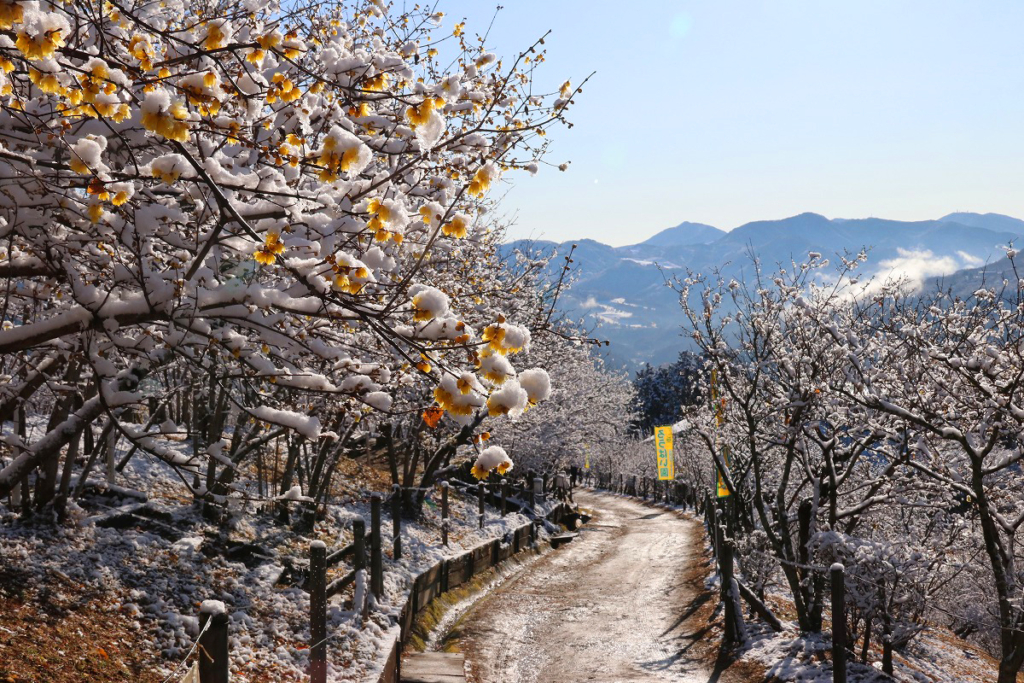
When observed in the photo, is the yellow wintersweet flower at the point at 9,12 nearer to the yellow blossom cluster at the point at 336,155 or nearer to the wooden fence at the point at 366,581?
the yellow blossom cluster at the point at 336,155

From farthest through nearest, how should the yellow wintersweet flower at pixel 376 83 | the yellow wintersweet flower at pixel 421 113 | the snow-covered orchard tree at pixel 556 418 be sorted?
Answer: the snow-covered orchard tree at pixel 556 418 → the yellow wintersweet flower at pixel 376 83 → the yellow wintersweet flower at pixel 421 113

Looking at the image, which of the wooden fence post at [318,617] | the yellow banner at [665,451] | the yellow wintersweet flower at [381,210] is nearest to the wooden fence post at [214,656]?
the wooden fence post at [318,617]

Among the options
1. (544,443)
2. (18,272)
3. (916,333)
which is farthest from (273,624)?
(544,443)

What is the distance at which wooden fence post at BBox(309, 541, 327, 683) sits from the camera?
6836 millimetres

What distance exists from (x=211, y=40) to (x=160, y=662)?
562 cm

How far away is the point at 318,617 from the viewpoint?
7.00 meters

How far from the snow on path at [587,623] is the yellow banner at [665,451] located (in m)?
14.8

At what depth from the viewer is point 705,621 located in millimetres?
14156

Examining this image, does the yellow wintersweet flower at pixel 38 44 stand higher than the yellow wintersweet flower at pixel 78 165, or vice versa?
the yellow wintersweet flower at pixel 38 44

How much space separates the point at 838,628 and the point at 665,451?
32.2 m

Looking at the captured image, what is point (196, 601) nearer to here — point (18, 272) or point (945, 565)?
point (18, 272)

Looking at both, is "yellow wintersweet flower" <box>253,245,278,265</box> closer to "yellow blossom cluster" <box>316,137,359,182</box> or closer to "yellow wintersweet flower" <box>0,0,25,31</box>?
"yellow blossom cluster" <box>316,137,359,182</box>

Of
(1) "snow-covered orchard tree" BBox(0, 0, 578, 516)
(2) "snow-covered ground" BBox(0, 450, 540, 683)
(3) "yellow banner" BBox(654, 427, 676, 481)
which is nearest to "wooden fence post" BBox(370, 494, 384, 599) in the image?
(2) "snow-covered ground" BBox(0, 450, 540, 683)

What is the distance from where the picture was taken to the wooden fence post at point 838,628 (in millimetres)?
8641
